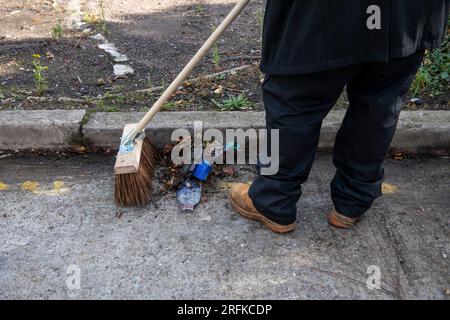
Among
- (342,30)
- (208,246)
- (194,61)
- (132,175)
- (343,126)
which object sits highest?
(342,30)

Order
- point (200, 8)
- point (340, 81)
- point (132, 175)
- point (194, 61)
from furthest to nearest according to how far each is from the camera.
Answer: point (200, 8), point (132, 175), point (194, 61), point (340, 81)

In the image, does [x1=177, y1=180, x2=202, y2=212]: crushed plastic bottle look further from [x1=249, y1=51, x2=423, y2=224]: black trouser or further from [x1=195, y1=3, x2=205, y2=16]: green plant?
[x1=195, y1=3, x2=205, y2=16]: green plant

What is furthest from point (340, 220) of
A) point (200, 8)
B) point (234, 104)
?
point (200, 8)

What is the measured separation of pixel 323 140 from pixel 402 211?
2.09 ft

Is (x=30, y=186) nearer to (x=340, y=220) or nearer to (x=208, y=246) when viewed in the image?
(x=208, y=246)

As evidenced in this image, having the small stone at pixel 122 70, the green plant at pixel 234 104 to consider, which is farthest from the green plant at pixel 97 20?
the green plant at pixel 234 104

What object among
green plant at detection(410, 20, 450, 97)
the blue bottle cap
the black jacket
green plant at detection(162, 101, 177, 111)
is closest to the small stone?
green plant at detection(162, 101, 177, 111)

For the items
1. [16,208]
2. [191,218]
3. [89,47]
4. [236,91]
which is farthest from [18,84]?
[191,218]

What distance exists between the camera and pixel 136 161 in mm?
2299

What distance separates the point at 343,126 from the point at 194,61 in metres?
0.75

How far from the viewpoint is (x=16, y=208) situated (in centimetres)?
238

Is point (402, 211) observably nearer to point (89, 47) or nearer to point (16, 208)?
point (16, 208)

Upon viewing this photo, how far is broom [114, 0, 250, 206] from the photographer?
2.26 meters

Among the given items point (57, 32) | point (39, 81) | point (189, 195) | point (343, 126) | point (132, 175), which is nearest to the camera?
point (343, 126)
